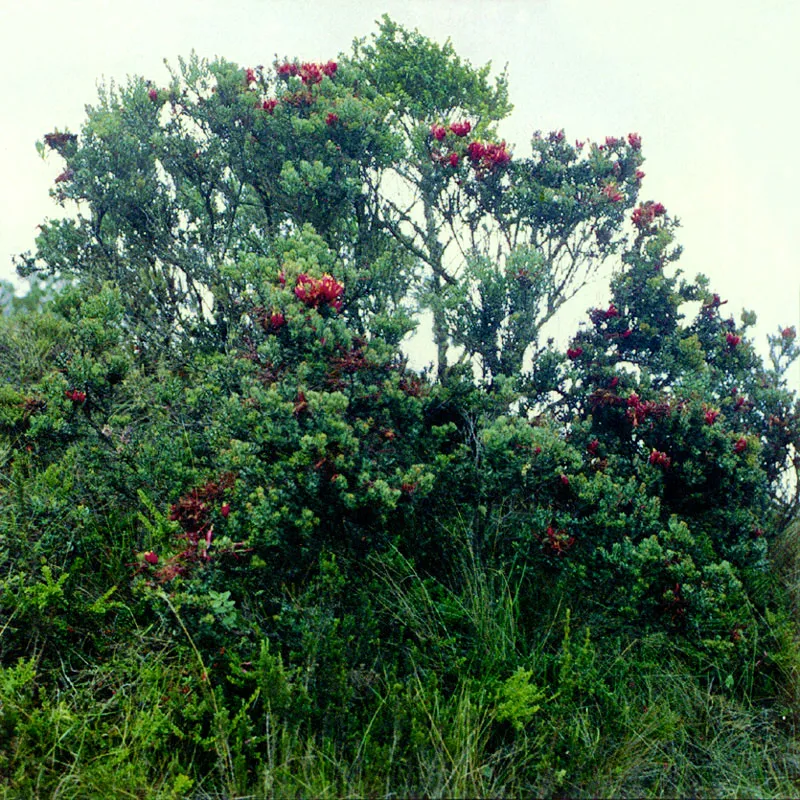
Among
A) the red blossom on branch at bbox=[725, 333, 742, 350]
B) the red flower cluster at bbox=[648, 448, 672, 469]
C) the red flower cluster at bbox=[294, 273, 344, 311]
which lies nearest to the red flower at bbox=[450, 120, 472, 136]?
the red flower cluster at bbox=[294, 273, 344, 311]

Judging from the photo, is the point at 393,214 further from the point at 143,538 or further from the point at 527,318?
the point at 143,538

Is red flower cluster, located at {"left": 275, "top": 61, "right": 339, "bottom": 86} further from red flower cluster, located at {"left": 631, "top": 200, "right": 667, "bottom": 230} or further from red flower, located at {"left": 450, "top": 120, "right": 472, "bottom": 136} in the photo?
red flower cluster, located at {"left": 631, "top": 200, "right": 667, "bottom": 230}

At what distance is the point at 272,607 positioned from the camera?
4.02m

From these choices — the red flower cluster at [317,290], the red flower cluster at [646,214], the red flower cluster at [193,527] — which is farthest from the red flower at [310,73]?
the red flower cluster at [193,527]

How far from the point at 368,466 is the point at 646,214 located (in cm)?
306

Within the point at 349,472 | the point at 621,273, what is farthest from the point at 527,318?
the point at 349,472

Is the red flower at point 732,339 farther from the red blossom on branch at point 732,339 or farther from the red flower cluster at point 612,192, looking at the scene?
the red flower cluster at point 612,192

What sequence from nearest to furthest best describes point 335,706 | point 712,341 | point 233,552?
point 335,706
point 233,552
point 712,341

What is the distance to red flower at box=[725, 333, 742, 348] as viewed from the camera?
17.1 ft

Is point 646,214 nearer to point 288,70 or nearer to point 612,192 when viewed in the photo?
point 612,192

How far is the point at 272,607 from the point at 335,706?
2.75ft

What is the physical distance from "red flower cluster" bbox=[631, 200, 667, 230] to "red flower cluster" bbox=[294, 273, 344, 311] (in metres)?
2.59

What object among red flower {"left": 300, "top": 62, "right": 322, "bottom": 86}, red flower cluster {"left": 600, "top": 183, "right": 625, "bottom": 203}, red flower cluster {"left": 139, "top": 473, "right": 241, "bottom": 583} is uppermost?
red flower {"left": 300, "top": 62, "right": 322, "bottom": 86}

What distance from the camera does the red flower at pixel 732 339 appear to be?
17.1 ft
